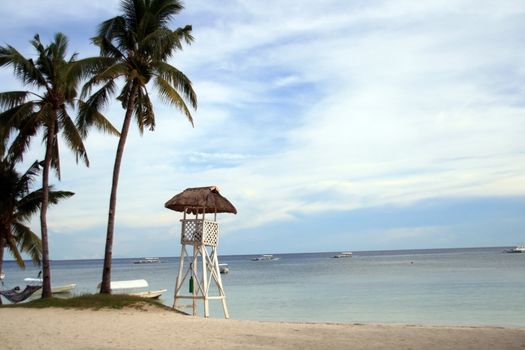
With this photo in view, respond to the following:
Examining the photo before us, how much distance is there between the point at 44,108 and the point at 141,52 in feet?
12.8

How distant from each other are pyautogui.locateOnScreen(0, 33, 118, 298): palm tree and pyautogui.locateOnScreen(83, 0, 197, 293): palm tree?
3.54 ft

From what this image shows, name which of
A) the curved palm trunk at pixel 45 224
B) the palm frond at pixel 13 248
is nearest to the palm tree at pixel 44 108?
the curved palm trunk at pixel 45 224

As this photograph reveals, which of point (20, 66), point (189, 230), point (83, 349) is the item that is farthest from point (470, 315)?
point (20, 66)

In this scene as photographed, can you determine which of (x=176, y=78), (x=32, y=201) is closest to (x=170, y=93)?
(x=176, y=78)

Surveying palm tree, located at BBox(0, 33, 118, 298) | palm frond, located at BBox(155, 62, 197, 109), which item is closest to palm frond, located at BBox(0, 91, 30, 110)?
palm tree, located at BBox(0, 33, 118, 298)

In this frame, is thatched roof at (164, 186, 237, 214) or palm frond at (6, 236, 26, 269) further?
palm frond at (6, 236, 26, 269)

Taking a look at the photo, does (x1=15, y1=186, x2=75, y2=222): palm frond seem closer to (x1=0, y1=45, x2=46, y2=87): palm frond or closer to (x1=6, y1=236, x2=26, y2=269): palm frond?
(x1=6, y1=236, x2=26, y2=269): palm frond

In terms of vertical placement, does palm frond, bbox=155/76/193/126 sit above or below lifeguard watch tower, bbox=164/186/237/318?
above

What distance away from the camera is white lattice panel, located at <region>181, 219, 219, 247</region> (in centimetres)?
1731

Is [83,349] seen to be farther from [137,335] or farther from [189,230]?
[189,230]

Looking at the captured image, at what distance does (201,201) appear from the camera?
1742 cm

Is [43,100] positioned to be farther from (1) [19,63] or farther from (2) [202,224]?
(2) [202,224]

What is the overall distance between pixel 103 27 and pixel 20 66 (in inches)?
124

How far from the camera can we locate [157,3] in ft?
57.3
